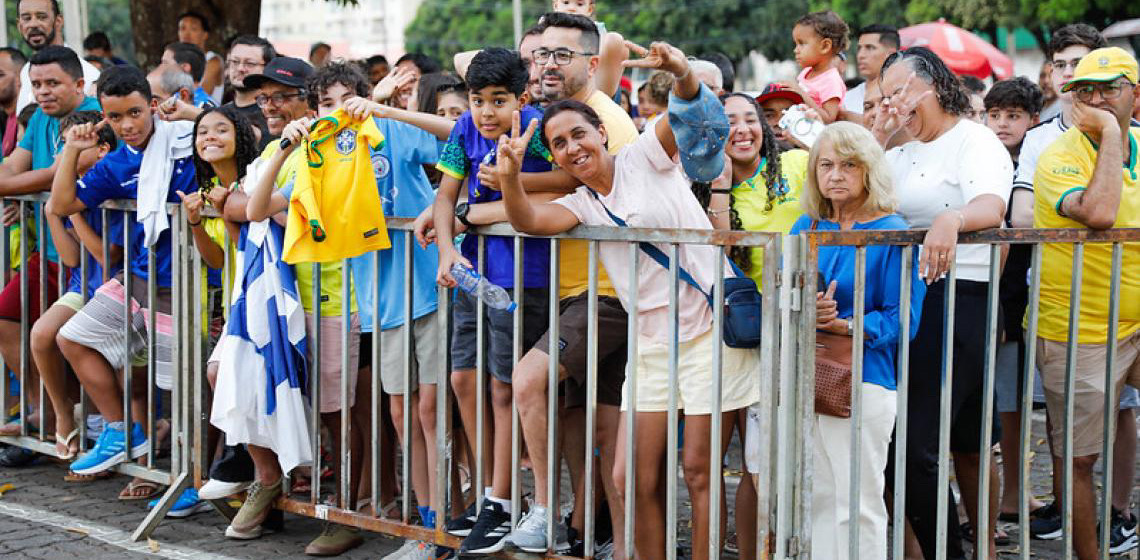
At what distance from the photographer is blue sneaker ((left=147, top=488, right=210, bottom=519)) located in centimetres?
636

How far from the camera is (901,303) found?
437cm

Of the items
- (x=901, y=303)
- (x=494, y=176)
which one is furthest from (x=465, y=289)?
(x=901, y=303)

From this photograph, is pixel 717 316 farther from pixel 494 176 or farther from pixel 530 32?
pixel 530 32

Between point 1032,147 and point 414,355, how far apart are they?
276 centimetres

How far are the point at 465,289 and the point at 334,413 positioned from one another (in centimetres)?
134

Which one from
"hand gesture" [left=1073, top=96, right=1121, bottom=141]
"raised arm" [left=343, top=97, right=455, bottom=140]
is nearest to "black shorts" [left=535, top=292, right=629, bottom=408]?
"raised arm" [left=343, top=97, right=455, bottom=140]

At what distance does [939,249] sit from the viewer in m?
4.30

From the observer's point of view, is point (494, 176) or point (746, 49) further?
point (746, 49)

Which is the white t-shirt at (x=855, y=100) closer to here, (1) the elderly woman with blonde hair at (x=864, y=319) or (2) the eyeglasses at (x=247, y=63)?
(1) the elderly woman with blonde hair at (x=864, y=319)

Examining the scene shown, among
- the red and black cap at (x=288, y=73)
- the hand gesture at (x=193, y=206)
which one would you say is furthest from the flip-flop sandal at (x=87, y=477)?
the red and black cap at (x=288, y=73)

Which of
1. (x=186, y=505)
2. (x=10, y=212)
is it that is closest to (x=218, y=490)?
(x=186, y=505)

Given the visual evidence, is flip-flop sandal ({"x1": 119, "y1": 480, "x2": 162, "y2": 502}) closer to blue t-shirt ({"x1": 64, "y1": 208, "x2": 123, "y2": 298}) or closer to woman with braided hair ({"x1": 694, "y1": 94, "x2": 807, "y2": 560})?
blue t-shirt ({"x1": 64, "y1": 208, "x2": 123, "y2": 298})

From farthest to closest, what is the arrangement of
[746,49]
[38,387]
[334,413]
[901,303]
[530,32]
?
[746,49], [38,387], [334,413], [530,32], [901,303]

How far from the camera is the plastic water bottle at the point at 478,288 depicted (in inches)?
195
